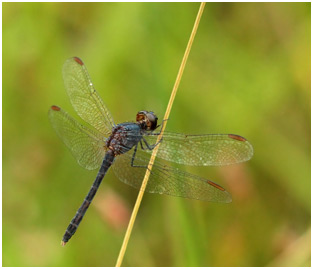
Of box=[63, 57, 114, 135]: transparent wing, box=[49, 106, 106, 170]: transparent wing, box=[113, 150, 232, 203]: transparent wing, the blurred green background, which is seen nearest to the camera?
box=[113, 150, 232, 203]: transparent wing

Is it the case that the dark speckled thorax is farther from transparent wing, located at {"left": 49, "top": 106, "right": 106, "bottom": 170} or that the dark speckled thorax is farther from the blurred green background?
the blurred green background

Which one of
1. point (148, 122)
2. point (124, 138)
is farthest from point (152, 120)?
point (124, 138)

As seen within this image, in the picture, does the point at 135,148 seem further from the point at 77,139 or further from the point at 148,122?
the point at 77,139

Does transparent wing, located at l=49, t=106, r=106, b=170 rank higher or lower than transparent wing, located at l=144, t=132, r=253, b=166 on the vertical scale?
lower

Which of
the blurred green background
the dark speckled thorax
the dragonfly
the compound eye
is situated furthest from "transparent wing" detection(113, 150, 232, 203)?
the blurred green background

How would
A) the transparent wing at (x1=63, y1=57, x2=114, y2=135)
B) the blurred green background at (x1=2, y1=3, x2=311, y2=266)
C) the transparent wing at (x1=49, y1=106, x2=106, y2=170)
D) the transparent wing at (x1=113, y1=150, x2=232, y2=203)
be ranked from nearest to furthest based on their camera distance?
the transparent wing at (x1=113, y1=150, x2=232, y2=203) → the transparent wing at (x1=49, y1=106, x2=106, y2=170) → the transparent wing at (x1=63, y1=57, x2=114, y2=135) → the blurred green background at (x1=2, y1=3, x2=311, y2=266)

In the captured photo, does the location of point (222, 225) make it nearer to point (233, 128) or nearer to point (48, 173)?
point (233, 128)
